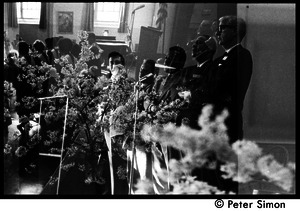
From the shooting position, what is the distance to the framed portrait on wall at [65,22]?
487 cm

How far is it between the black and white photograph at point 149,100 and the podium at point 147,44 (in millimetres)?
11

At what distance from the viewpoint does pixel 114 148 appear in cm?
493

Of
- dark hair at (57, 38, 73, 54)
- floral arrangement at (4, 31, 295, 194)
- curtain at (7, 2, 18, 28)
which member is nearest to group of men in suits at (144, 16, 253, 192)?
floral arrangement at (4, 31, 295, 194)

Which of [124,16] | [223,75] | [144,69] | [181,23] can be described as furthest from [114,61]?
[223,75]

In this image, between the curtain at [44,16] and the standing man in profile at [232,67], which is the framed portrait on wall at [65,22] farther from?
the standing man in profile at [232,67]

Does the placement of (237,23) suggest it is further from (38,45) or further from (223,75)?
(38,45)

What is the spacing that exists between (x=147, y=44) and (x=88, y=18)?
2.25 ft

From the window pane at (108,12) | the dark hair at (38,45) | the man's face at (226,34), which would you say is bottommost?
the dark hair at (38,45)

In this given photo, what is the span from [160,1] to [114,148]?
5.34 ft

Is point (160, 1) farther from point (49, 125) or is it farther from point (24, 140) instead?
point (24, 140)

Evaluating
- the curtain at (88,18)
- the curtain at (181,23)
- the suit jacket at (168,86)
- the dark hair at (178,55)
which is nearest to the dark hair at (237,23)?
the curtain at (181,23)

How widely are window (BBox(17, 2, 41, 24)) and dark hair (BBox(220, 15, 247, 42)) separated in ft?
6.37

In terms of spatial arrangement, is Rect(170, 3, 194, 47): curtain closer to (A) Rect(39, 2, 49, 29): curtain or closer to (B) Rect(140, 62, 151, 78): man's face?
(B) Rect(140, 62, 151, 78): man's face

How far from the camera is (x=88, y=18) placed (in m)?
4.91
